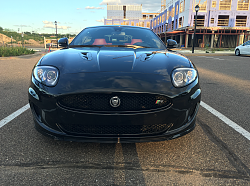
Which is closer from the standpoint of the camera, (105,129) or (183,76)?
(105,129)

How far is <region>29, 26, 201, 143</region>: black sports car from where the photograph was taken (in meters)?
2.02

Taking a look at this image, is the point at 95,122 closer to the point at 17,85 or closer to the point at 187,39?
the point at 17,85

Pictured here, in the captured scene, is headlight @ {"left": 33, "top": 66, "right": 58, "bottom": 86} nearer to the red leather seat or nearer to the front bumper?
the front bumper

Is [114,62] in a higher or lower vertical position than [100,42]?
lower

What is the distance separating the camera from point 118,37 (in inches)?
150

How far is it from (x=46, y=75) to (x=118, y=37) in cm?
189

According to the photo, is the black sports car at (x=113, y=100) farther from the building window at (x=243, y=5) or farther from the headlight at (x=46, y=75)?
the building window at (x=243, y=5)

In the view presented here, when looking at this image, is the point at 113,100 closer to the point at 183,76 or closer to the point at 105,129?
the point at 105,129

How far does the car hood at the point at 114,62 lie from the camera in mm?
2289

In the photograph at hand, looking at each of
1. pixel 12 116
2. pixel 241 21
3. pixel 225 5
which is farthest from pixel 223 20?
pixel 12 116

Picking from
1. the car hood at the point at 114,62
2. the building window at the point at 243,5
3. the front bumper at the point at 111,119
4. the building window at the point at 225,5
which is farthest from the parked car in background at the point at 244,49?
the building window at the point at 243,5

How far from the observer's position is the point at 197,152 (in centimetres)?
232

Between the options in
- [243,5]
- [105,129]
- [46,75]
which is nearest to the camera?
[105,129]

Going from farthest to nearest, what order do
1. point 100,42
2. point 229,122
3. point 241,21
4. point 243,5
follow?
point 241,21, point 243,5, point 100,42, point 229,122
